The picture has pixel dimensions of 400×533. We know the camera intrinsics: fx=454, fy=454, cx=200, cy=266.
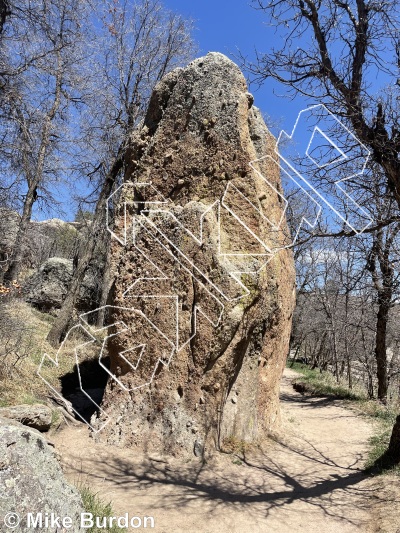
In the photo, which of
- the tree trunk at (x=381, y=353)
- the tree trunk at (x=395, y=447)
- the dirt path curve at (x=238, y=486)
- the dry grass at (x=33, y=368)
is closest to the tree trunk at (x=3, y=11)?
the dry grass at (x=33, y=368)

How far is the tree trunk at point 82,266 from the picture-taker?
33.5ft

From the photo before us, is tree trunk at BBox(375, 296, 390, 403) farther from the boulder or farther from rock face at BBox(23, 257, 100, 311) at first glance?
rock face at BBox(23, 257, 100, 311)

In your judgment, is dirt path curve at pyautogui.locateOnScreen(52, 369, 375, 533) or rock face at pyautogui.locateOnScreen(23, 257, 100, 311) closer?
dirt path curve at pyautogui.locateOnScreen(52, 369, 375, 533)

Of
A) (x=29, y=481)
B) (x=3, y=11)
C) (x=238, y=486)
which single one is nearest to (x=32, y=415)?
(x=238, y=486)

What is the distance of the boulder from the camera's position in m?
5.47

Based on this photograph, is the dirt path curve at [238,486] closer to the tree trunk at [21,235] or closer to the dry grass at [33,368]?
the dry grass at [33,368]

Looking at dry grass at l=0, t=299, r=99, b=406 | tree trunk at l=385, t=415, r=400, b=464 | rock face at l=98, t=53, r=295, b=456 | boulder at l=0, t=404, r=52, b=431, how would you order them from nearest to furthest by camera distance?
1. boulder at l=0, t=404, r=52, b=431
2. tree trunk at l=385, t=415, r=400, b=464
3. rock face at l=98, t=53, r=295, b=456
4. dry grass at l=0, t=299, r=99, b=406

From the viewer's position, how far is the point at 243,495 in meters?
4.97

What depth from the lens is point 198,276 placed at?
616cm

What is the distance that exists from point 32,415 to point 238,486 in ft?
8.73

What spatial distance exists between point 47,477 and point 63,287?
474 inches

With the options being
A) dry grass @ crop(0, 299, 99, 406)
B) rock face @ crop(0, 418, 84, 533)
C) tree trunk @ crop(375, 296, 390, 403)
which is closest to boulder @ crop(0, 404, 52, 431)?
dry grass @ crop(0, 299, 99, 406)

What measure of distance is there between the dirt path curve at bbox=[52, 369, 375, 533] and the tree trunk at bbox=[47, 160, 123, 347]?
169 inches

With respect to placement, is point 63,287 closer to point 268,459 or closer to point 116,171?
point 116,171
